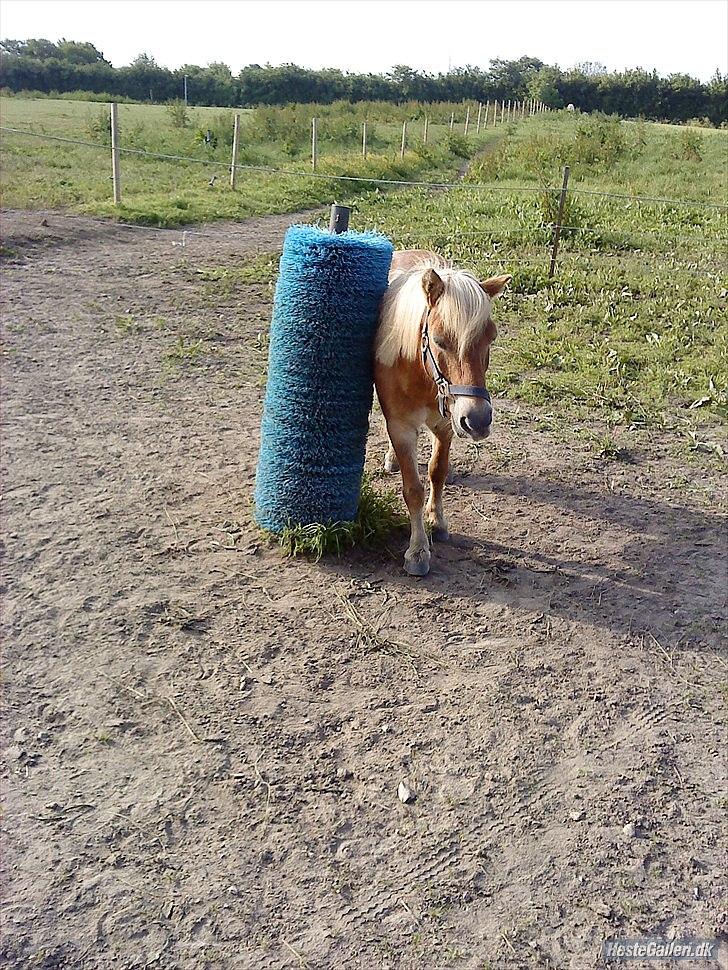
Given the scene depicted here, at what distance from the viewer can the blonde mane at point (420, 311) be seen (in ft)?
11.0

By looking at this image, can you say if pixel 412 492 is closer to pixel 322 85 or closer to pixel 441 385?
pixel 441 385

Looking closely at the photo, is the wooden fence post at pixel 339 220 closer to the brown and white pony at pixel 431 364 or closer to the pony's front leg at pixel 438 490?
the brown and white pony at pixel 431 364

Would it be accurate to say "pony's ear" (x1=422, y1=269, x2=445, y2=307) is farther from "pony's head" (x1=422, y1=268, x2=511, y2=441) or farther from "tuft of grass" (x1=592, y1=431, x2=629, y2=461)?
"tuft of grass" (x1=592, y1=431, x2=629, y2=461)

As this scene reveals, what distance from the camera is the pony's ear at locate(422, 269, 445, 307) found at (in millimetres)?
3373

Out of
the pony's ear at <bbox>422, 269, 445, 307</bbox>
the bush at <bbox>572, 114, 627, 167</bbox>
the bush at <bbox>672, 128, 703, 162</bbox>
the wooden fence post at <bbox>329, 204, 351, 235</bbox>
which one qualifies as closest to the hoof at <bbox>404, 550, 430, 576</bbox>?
the pony's ear at <bbox>422, 269, 445, 307</bbox>

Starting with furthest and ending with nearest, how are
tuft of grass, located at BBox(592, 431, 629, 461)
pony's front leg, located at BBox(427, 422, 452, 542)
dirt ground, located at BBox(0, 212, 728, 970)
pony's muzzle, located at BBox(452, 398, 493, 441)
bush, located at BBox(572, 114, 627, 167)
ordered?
bush, located at BBox(572, 114, 627, 167) < tuft of grass, located at BBox(592, 431, 629, 461) < pony's front leg, located at BBox(427, 422, 452, 542) < pony's muzzle, located at BBox(452, 398, 493, 441) < dirt ground, located at BBox(0, 212, 728, 970)

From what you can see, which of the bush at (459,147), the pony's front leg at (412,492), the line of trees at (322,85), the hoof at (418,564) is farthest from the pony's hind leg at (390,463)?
the line of trees at (322,85)

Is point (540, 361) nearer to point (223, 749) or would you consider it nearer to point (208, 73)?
point (223, 749)

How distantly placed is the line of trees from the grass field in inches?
730

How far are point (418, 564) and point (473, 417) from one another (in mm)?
1055

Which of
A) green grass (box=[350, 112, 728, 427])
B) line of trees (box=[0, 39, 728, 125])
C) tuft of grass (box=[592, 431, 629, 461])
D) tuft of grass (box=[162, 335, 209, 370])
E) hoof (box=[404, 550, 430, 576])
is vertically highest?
A: line of trees (box=[0, 39, 728, 125])

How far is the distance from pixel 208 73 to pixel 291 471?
162 feet

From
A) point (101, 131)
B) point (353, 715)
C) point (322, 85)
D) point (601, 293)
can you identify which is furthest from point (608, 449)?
point (322, 85)

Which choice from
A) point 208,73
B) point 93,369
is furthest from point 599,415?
point 208,73
